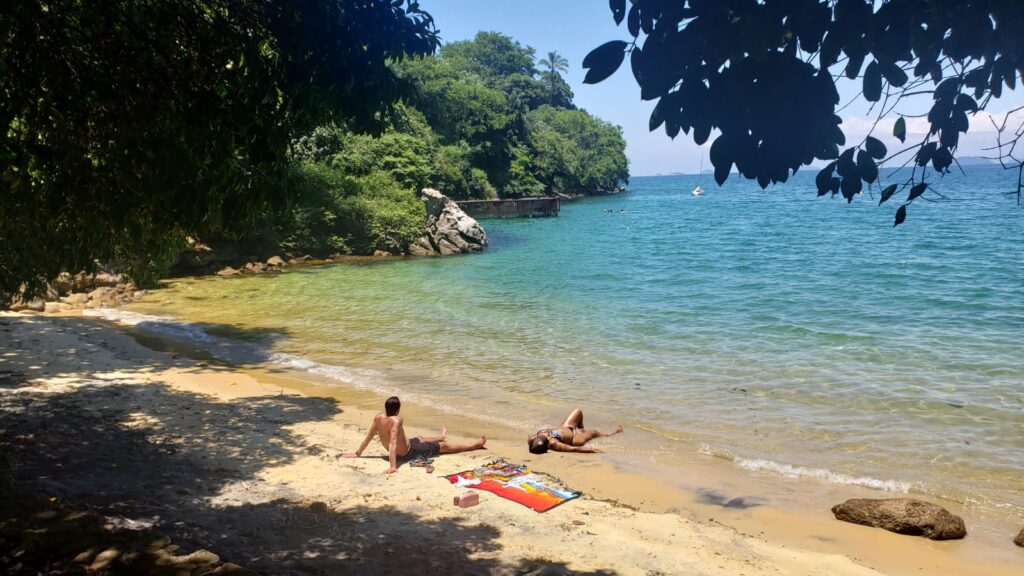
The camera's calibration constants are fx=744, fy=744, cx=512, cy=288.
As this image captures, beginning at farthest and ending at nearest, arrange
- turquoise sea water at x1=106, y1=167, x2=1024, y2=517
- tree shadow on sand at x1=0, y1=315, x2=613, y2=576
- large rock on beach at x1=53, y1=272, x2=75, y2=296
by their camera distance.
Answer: large rock on beach at x1=53, y1=272, x2=75, y2=296 < turquoise sea water at x1=106, y1=167, x2=1024, y2=517 < tree shadow on sand at x1=0, y1=315, x2=613, y2=576

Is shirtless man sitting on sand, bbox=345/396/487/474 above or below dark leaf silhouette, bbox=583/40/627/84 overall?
below

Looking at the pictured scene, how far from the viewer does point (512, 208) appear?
6031cm

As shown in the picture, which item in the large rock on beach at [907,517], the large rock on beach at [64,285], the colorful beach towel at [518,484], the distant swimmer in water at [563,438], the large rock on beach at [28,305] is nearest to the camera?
the large rock on beach at [907,517]

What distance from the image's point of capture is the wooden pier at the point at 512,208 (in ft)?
189

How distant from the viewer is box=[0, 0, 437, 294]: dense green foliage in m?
4.84

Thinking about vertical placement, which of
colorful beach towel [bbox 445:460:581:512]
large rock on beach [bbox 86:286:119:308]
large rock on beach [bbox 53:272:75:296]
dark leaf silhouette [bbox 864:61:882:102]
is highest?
dark leaf silhouette [bbox 864:61:882:102]

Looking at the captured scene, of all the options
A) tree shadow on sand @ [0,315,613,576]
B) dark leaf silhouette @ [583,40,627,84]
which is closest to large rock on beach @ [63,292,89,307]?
tree shadow on sand @ [0,315,613,576]

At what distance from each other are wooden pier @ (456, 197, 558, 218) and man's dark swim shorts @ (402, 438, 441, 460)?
47360mm

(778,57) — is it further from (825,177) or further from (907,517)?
(907,517)

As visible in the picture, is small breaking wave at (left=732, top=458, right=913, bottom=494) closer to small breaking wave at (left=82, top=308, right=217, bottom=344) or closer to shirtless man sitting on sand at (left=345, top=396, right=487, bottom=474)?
shirtless man sitting on sand at (left=345, top=396, right=487, bottom=474)

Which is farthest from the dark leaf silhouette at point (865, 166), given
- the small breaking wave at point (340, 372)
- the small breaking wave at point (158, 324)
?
the small breaking wave at point (158, 324)

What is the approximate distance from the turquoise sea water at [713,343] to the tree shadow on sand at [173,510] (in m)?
3.75

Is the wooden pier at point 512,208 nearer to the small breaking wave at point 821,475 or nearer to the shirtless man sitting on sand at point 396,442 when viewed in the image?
the shirtless man sitting on sand at point 396,442

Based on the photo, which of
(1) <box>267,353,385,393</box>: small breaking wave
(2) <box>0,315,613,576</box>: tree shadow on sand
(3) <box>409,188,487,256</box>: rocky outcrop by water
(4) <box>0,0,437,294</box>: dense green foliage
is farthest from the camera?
(3) <box>409,188,487,256</box>: rocky outcrop by water
